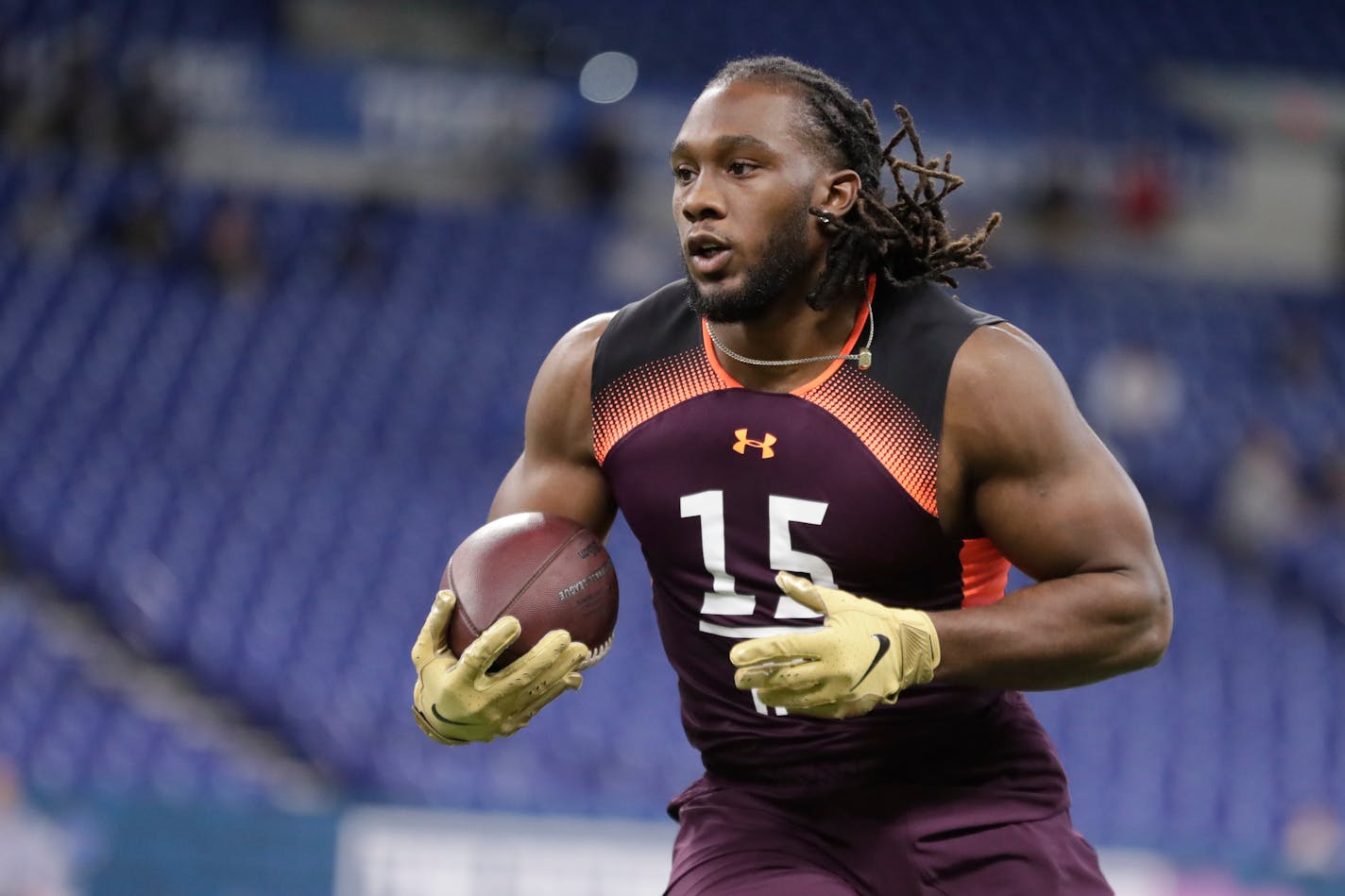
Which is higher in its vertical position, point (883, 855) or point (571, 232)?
point (571, 232)

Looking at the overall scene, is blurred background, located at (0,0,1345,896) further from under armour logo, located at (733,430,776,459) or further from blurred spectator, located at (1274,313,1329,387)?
under armour logo, located at (733,430,776,459)

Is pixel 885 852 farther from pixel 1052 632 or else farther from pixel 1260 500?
pixel 1260 500

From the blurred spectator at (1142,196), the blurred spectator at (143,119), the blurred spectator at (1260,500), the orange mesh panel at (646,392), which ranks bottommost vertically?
the orange mesh panel at (646,392)

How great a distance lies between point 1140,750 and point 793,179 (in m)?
8.66

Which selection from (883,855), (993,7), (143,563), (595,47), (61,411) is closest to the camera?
(883,855)

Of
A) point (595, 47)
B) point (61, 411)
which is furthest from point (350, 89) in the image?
point (61, 411)

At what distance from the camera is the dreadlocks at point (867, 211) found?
3486mm

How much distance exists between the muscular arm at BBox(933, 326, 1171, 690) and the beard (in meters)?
0.41

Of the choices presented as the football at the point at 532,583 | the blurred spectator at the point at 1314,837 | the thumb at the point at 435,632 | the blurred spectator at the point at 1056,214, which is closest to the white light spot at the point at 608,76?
the blurred spectator at the point at 1056,214

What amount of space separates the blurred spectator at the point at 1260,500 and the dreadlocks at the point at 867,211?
10346 mm

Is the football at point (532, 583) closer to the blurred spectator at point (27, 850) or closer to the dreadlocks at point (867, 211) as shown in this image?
the dreadlocks at point (867, 211)

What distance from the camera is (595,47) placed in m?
16.4

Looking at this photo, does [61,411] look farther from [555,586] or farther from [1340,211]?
[1340,211]

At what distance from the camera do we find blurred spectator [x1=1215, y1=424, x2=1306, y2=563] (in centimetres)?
1324
